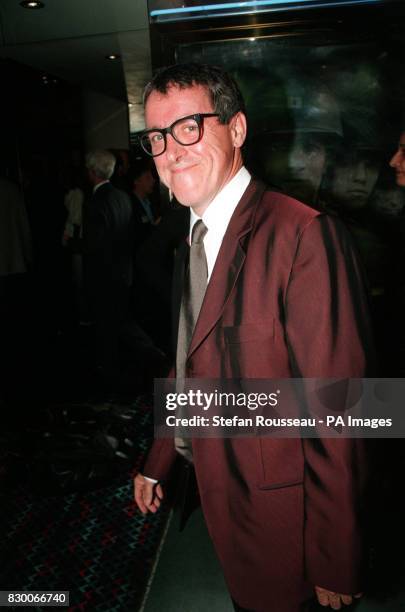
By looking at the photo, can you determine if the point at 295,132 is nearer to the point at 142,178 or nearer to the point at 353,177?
the point at 353,177

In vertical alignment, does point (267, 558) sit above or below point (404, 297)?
below

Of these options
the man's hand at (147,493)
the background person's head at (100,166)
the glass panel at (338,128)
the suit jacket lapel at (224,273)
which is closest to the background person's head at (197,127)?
the suit jacket lapel at (224,273)

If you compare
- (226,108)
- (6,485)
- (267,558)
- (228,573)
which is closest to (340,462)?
(267,558)

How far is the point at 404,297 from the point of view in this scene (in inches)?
72.6

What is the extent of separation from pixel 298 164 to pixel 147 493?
1464mm

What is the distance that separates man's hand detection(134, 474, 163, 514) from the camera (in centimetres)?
123

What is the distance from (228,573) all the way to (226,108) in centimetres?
109

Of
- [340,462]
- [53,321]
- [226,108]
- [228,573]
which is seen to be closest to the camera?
[340,462]

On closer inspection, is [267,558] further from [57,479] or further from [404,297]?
[57,479]

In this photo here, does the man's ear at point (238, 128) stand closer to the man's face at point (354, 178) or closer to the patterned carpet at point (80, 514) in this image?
the man's face at point (354, 178)

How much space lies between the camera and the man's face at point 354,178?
1.83 meters

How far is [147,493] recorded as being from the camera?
4.05 ft

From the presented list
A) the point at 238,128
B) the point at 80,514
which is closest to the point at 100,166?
the point at 80,514

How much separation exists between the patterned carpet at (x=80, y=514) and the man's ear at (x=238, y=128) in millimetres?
1619
